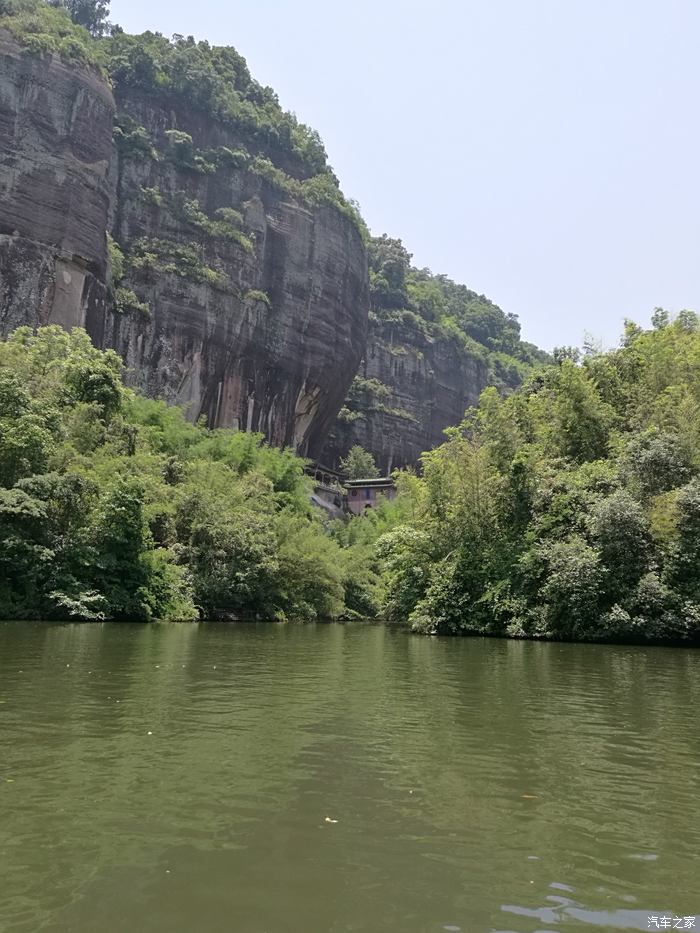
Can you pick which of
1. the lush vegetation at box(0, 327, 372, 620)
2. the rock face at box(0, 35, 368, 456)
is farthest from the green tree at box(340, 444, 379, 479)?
the lush vegetation at box(0, 327, 372, 620)

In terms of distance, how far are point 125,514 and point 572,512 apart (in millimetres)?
15503

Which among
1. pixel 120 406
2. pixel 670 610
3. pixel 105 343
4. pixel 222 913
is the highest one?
pixel 105 343

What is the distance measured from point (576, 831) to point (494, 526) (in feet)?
81.5

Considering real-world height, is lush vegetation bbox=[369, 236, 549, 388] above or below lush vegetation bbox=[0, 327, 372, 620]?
above

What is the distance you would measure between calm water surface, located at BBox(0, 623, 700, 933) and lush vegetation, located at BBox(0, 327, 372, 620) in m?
16.0

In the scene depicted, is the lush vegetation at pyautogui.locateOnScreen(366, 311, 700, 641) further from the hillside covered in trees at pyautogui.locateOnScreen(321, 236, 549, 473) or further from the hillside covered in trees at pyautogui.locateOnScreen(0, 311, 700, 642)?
the hillside covered in trees at pyautogui.locateOnScreen(321, 236, 549, 473)

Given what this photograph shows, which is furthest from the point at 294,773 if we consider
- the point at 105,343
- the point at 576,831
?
the point at 105,343

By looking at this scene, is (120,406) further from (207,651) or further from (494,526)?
(207,651)

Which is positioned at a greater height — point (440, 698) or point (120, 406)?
point (120, 406)

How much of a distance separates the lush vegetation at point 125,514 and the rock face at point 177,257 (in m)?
8.28

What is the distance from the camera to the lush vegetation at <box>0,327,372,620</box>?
2609 cm

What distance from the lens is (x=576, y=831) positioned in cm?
489

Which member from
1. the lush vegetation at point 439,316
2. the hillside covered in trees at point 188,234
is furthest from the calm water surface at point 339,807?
the lush vegetation at point 439,316

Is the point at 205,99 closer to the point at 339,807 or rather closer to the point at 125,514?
the point at 125,514
